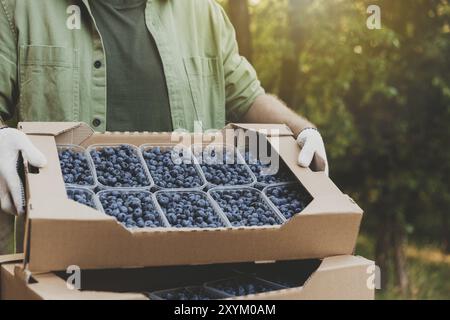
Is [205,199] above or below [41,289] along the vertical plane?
above

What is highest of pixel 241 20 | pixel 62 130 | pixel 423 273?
pixel 241 20

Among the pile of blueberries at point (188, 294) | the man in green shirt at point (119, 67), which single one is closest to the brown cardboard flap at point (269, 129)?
the man in green shirt at point (119, 67)

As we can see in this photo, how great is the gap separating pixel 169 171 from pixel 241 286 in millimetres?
481

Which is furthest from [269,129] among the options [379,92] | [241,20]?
[379,92]

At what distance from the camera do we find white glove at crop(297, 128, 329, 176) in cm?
236

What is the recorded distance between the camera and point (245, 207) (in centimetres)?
214

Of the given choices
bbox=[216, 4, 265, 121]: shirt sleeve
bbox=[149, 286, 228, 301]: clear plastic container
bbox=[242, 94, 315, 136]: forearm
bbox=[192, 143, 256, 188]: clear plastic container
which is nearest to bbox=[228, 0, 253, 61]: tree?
bbox=[216, 4, 265, 121]: shirt sleeve

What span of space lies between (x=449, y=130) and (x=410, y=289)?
5.64 ft

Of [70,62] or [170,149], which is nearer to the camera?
[170,149]

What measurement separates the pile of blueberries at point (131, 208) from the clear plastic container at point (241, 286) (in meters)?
0.26

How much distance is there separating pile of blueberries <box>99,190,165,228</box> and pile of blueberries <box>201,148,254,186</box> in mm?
273

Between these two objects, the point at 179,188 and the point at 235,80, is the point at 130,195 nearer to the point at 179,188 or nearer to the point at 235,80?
the point at 179,188

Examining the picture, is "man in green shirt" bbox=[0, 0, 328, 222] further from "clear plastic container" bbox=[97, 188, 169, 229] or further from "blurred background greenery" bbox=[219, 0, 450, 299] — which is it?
"blurred background greenery" bbox=[219, 0, 450, 299]
